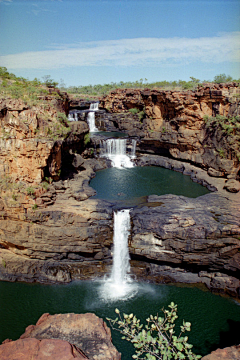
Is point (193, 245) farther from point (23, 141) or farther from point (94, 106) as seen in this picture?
point (94, 106)

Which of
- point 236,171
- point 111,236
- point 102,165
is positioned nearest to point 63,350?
point 111,236

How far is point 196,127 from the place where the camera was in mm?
29141

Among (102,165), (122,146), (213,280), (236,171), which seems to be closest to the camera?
(213,280)

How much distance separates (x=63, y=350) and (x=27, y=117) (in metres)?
14.3

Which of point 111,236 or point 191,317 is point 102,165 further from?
point 191,317

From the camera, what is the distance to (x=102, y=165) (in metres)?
30.6

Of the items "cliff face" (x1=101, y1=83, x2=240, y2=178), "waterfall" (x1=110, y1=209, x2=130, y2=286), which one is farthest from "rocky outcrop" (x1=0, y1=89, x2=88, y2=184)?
"cliff face" (x1=101, y1=83, x2=240, y2=178)

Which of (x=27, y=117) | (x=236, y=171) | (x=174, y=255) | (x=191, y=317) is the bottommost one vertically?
(x=191, y=317)

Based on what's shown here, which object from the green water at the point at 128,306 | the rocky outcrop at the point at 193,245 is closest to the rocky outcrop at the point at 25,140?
the green water at the point at 128,306

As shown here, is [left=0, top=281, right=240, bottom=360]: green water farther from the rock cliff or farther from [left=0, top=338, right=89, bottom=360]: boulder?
[left=0, top=338, right=89, bottom=360]: boulder

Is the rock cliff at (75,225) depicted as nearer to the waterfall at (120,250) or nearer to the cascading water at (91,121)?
the waterfall at (120,250)

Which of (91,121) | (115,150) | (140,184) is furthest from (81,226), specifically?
(91,121)

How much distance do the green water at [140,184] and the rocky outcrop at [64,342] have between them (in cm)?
1171

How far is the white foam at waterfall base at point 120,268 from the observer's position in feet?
48.9
